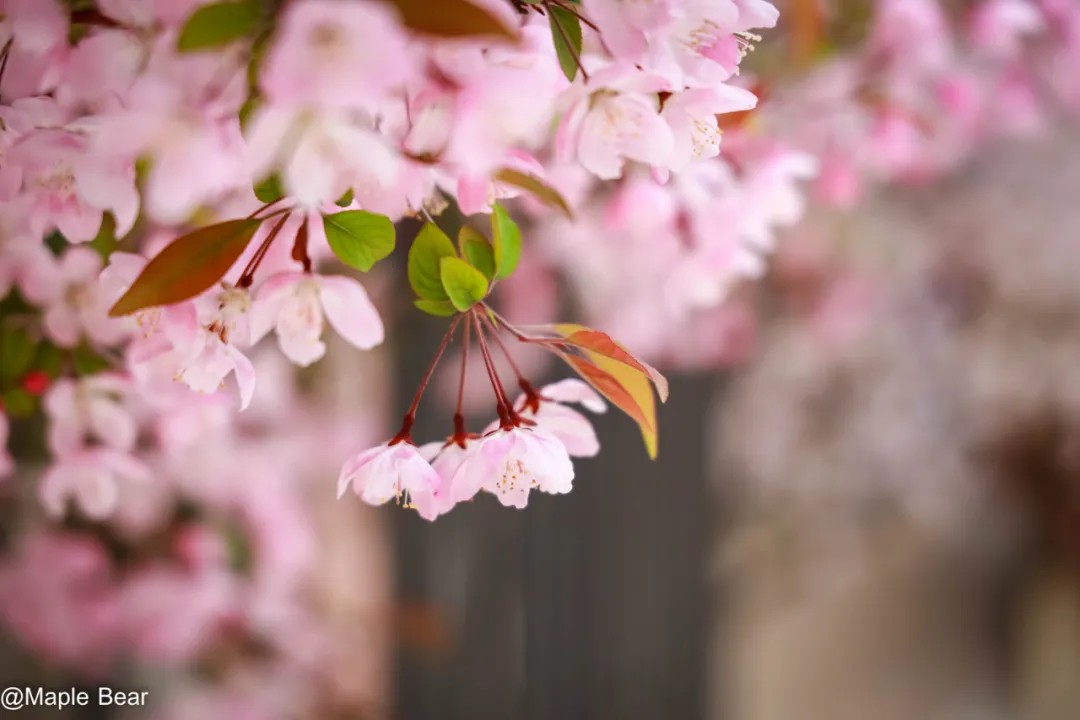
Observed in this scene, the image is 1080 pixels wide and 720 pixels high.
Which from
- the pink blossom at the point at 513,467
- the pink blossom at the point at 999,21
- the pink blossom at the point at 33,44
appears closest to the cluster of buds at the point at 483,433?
the pink blossom at the point at 513,467

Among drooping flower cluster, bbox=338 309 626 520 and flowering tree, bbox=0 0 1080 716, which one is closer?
A: flowering tree, bbox=0 0 1080 716

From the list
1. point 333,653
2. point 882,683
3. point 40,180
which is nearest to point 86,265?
point 40,180

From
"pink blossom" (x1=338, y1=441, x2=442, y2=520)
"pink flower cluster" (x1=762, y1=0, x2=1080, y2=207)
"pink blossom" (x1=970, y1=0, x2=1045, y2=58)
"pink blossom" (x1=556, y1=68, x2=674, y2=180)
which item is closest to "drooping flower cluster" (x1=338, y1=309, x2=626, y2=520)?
"pink blossom" (x1=338, y1=441, x2=442, y2=520)

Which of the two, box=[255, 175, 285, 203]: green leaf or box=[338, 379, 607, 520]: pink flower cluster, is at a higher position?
box=[255, 175, 285, 203]: green leaf

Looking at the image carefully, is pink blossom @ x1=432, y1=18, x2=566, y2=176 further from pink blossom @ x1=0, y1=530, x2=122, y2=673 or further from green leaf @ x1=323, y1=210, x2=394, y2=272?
pink blossom @ x1=0, y1=530, x2=122, y2=673

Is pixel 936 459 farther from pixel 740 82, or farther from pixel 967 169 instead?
pixel 740 82

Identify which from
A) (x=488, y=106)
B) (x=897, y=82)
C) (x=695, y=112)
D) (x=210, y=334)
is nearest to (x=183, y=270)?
(x=210, y=334)
